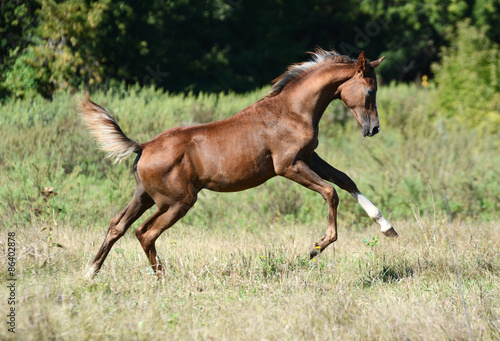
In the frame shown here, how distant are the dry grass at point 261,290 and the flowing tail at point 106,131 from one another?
114cm

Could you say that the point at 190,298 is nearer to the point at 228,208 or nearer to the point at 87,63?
the point at 228,208

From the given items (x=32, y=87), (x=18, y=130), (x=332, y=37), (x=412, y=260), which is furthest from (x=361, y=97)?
(x=332, y=37)

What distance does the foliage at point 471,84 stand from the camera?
681 inches

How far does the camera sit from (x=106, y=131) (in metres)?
5.96

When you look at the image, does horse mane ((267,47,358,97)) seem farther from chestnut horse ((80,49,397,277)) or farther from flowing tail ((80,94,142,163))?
flowing tail ((80,94,142,163))

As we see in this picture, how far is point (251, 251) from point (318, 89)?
2.11 metres

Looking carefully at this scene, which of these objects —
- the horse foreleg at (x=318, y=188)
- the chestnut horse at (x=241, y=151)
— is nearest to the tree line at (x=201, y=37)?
the chestnut horse at (x=241, y=151)

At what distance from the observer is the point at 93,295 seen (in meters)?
4.74

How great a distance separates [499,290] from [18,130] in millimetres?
9682

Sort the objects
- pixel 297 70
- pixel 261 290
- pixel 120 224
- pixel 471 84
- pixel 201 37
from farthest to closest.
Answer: pixel 201 37, pixel 471 84, pixel 297 70, pixel 120 224, pixel 261 290

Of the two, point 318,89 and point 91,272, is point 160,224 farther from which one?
point 318,89

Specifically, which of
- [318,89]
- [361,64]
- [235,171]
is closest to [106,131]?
[235,171]

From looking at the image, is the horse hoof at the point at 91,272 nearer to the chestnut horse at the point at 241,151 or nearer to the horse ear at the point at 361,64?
the chestnut horse at the point at 241,151

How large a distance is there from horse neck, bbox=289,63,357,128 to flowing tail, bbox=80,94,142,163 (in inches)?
68.3
